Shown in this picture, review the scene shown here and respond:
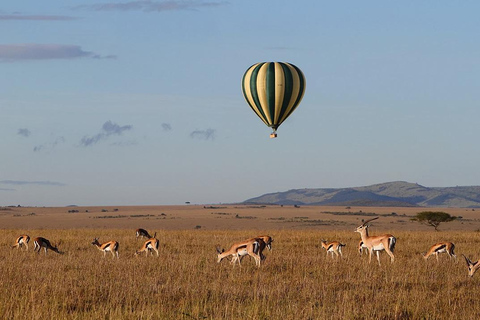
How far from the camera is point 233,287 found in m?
14.4

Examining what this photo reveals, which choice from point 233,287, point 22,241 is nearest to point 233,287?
point 233,287

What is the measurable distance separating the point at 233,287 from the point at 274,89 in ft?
66.6

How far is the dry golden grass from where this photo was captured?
39.5ft

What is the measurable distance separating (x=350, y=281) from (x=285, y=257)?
15.5 feet

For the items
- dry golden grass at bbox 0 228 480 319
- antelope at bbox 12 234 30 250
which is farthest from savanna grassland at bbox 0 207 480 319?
antelope at bbox 12 234 30 250

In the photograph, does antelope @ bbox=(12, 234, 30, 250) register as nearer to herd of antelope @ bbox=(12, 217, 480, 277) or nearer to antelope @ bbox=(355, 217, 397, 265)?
herd of antelope @ bbox=(12, 217, 480, 277)

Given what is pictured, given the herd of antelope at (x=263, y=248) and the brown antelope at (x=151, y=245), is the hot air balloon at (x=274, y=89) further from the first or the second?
the brown antelope at (x=151, y=245)

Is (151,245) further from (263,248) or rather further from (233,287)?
(233,287)

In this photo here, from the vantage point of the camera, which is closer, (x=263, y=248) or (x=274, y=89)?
(x=263, y=248)


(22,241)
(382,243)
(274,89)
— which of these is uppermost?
(274,89)

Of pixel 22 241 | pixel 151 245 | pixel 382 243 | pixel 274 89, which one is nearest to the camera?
pixel 382 243

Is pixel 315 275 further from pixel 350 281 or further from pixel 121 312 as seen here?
pixel 121 312

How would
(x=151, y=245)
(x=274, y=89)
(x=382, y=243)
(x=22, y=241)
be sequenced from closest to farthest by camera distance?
(x=382, y=243) → (x=151, y=245) → (x=22, y=241) → (x=274, y=89)

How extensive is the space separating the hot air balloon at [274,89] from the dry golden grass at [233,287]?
1293 cm
